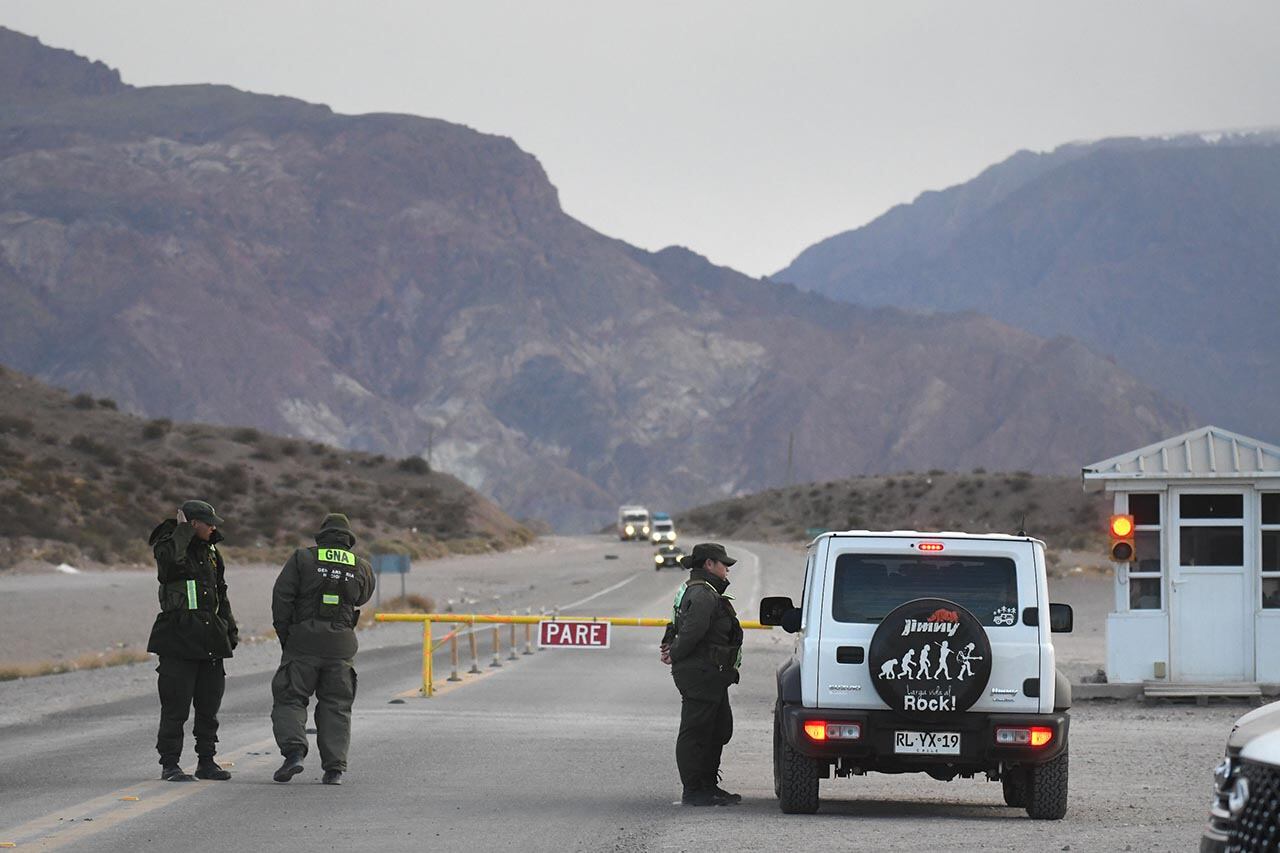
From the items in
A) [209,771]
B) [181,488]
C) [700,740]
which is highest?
[181,488]

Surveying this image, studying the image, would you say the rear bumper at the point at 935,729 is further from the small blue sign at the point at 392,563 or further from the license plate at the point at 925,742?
the small blue sign at the point at 392,563

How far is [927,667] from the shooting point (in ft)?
37.2

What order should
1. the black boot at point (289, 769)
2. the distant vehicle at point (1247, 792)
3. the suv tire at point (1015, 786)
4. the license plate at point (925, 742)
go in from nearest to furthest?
the distant vehicle at point (1247, 792) → the license plate at point (925, 742) → the suv tire at point (1015, 786) → the black boot at point (289, 769)

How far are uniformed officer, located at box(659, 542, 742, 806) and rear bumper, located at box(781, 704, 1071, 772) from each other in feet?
3.89

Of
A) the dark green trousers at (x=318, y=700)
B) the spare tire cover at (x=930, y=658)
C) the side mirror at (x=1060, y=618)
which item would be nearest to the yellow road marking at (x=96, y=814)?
the dark green trousers at (x=318, y=700)

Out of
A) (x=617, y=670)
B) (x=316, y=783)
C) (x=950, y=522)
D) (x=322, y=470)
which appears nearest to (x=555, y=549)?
(x=322, y=470)

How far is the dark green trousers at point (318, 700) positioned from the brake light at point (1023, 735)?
4.74 m

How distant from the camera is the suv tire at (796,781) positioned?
1183cm

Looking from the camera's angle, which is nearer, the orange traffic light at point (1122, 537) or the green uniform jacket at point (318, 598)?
the green uniform jacket at point (318, 598)

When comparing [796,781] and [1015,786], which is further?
[1015,786]

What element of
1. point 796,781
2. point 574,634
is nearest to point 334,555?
point 796,781

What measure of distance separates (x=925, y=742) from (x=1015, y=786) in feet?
5.07

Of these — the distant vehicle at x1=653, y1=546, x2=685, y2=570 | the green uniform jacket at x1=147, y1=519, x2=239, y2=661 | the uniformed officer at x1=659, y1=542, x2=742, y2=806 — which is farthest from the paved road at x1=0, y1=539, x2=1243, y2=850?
the distant vehicle at x1=653, y1=546, x2=685, y2=570

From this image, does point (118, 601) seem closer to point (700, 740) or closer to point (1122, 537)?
point (1122, 537)
